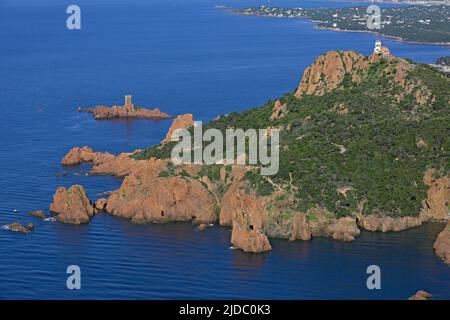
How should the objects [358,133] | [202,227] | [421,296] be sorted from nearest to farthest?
1. [421,296]
2. [202,227]
3. [358,133]

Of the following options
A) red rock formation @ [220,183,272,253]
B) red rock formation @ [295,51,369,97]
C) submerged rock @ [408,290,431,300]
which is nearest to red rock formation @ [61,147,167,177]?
red rock formation @ [220,183,272,253]

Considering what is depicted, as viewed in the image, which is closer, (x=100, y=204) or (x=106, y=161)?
(x=100, y=204)

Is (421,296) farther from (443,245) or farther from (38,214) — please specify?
(38,214)

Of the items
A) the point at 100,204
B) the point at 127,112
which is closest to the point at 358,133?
the point at 100,204

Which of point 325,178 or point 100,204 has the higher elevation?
point 325,178

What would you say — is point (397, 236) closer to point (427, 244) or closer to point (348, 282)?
point (427, 244)

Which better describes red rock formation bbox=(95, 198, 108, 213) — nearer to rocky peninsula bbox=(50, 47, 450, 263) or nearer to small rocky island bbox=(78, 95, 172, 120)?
rocky peninsula bbox=(50, 47, 450, 263)

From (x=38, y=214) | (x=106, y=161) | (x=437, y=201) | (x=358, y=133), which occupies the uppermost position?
(x=358, y=133)

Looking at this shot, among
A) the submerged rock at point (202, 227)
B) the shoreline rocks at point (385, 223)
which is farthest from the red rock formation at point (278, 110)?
the shoreline rocks at point (385, 223)
